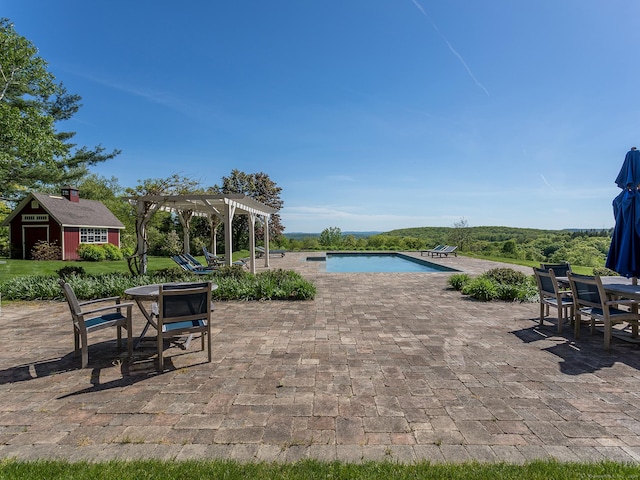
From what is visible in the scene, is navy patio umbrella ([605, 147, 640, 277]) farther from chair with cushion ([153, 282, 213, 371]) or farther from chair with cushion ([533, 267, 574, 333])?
chair with cushion ([153, 282, 213, 371])

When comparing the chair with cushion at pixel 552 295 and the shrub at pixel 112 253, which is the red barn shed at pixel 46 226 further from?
the chair with cushion at pixel 552 295

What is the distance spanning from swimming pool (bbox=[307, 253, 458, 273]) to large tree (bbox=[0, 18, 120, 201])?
14.7 meters

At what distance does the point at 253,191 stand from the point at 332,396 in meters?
Result: 23.5

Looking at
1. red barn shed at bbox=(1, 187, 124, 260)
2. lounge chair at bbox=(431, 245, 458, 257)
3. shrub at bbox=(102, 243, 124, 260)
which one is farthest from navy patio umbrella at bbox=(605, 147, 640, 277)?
red barn shed at bbox=(1, 187, 124, 260)

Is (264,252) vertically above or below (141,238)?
below

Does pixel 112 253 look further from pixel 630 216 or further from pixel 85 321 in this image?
pixel 630 216

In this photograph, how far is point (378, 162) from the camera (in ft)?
71.2

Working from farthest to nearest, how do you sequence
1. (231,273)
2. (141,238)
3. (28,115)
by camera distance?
(28,115) < (141,238) < (231,273)

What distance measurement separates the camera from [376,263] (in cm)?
1991

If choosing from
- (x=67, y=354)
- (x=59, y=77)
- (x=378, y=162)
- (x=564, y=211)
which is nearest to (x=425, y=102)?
(x=378, y=162)

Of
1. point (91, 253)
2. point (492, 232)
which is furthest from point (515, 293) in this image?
point (492, 232)

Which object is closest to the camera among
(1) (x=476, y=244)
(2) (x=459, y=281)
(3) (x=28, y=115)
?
(2) (x=459, y=281)

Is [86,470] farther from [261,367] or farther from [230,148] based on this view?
[230,148]

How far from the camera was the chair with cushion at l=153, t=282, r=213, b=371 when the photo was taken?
138 inches
